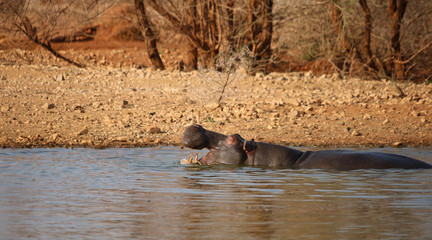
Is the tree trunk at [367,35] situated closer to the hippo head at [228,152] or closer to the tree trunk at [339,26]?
the tree trunk at [339,26]

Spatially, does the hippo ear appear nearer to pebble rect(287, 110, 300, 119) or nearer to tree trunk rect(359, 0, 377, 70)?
pebble rect(287, 110, 300, 119)

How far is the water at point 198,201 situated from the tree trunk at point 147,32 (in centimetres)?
870

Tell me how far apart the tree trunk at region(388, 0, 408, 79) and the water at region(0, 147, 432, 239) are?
9.47 metres

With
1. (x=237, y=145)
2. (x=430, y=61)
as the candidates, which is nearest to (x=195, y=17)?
(x=430, y=61)

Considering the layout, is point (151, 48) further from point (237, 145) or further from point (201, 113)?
point (237, 145)

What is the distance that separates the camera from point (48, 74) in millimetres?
14336

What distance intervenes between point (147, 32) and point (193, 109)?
5779 millimetres

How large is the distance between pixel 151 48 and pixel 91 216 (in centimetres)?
1309

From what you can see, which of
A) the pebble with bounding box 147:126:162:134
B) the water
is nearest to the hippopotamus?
the water

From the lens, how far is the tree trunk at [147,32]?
16.4m

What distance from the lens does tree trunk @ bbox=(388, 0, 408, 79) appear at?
628 inches

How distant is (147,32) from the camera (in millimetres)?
16781

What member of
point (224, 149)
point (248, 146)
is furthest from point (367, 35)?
point (224, 149)

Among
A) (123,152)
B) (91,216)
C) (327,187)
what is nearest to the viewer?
(91,216)
